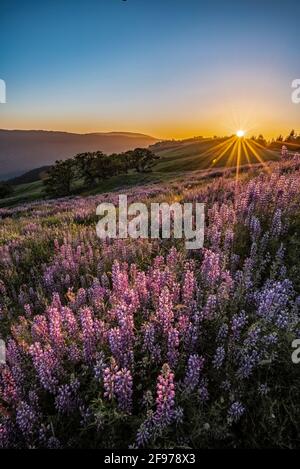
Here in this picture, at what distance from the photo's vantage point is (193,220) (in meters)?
6.70

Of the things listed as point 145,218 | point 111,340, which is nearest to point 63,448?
point 111,340

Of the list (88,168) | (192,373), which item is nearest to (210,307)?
(192,373)

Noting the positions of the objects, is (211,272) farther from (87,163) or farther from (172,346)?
(87,163)

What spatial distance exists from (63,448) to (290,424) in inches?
68.4

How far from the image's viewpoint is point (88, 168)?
6312 centimetres

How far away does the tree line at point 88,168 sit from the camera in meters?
59.6

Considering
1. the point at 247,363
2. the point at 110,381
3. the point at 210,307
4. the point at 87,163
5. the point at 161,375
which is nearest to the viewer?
the point at 161,375

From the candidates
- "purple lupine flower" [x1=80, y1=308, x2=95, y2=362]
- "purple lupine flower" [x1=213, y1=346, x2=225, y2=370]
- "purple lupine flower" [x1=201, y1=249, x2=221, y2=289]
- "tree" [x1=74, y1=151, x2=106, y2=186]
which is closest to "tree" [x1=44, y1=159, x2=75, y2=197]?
"tree" [x1=74, y1=151, x2=106, y2=186]

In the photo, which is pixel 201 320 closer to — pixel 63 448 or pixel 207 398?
pixel 207 398

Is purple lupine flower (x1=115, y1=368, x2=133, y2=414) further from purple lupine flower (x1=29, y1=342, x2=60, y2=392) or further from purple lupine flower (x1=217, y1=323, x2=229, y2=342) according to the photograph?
purple lupine flower (x1=217, y1=323, x2=229, y2=342)

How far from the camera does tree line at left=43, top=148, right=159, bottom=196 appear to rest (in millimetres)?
59625

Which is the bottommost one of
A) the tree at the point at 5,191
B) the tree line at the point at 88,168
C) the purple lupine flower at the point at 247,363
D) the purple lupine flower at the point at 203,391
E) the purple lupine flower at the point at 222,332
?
the tree at the point at 5,191

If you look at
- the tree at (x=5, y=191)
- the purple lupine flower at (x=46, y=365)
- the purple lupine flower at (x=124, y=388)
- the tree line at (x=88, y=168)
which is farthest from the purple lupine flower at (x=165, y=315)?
the tree at (x=5, y=191)

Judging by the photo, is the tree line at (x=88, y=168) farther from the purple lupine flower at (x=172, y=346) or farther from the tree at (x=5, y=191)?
the purple lupine flower at (x=172, y=346)
